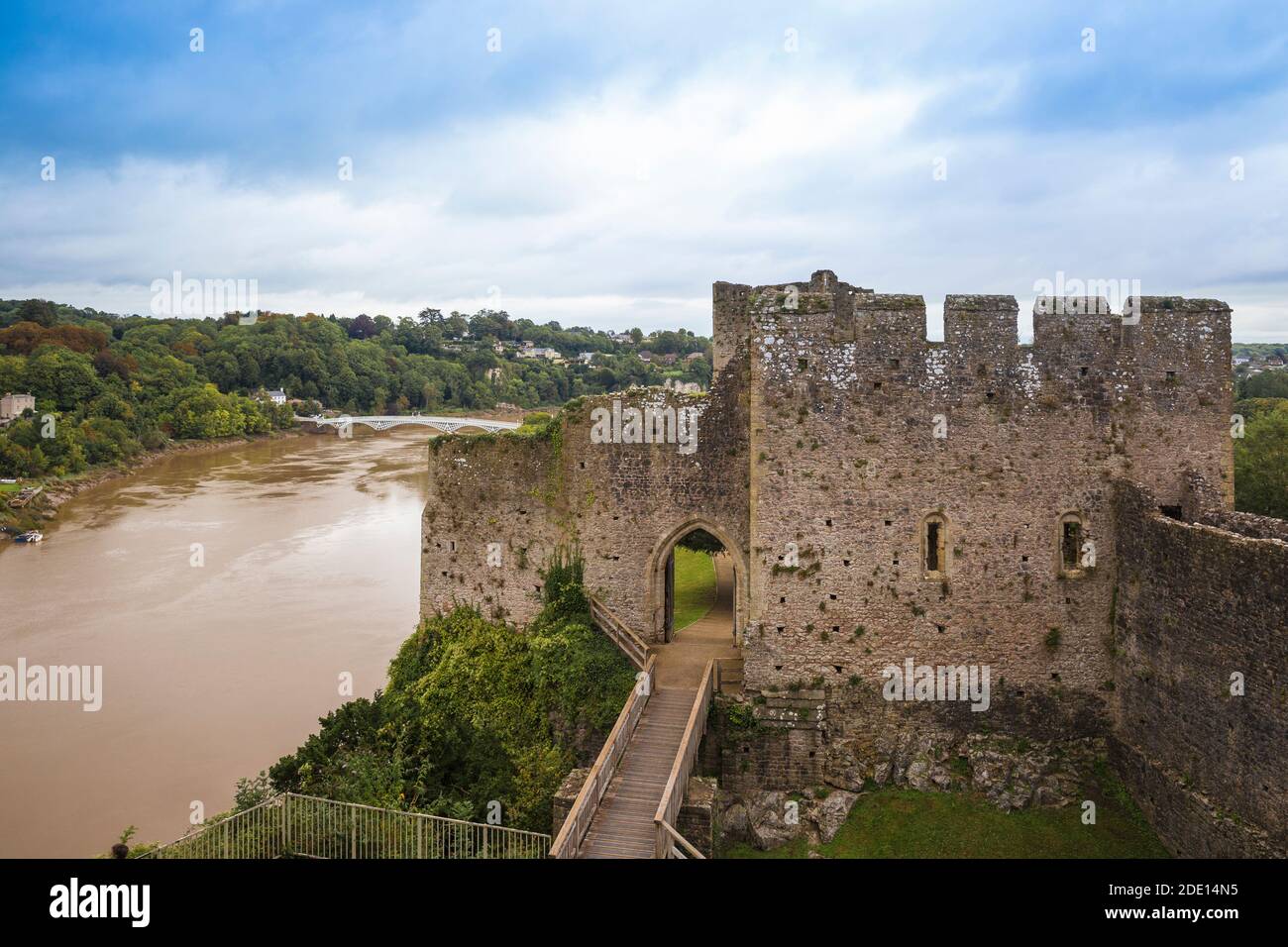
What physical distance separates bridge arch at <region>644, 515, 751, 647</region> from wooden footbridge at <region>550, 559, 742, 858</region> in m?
0.46

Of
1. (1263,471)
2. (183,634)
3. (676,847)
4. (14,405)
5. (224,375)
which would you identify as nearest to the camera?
(676,847)

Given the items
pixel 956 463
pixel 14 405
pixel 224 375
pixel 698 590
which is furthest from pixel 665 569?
pixel 224 375

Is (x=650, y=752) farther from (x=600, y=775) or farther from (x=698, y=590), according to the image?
(x=698, y=590)

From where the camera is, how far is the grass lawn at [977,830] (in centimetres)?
1322

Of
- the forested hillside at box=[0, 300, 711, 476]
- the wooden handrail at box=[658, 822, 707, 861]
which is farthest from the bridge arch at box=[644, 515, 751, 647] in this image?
the forested hillside at box=[0, 300, 711, 476]

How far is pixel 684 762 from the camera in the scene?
12562mm

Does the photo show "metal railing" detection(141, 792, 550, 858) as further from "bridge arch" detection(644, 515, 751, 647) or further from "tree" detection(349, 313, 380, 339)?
"tree" detection(349, 313, 380, 339)

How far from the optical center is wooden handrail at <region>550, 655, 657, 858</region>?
10641 mm

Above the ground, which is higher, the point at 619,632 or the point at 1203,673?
the point at 1203,673

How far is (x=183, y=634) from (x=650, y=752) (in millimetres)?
22548

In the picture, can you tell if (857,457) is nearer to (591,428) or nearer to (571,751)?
(591,428)

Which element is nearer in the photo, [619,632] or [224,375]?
[619,632]
